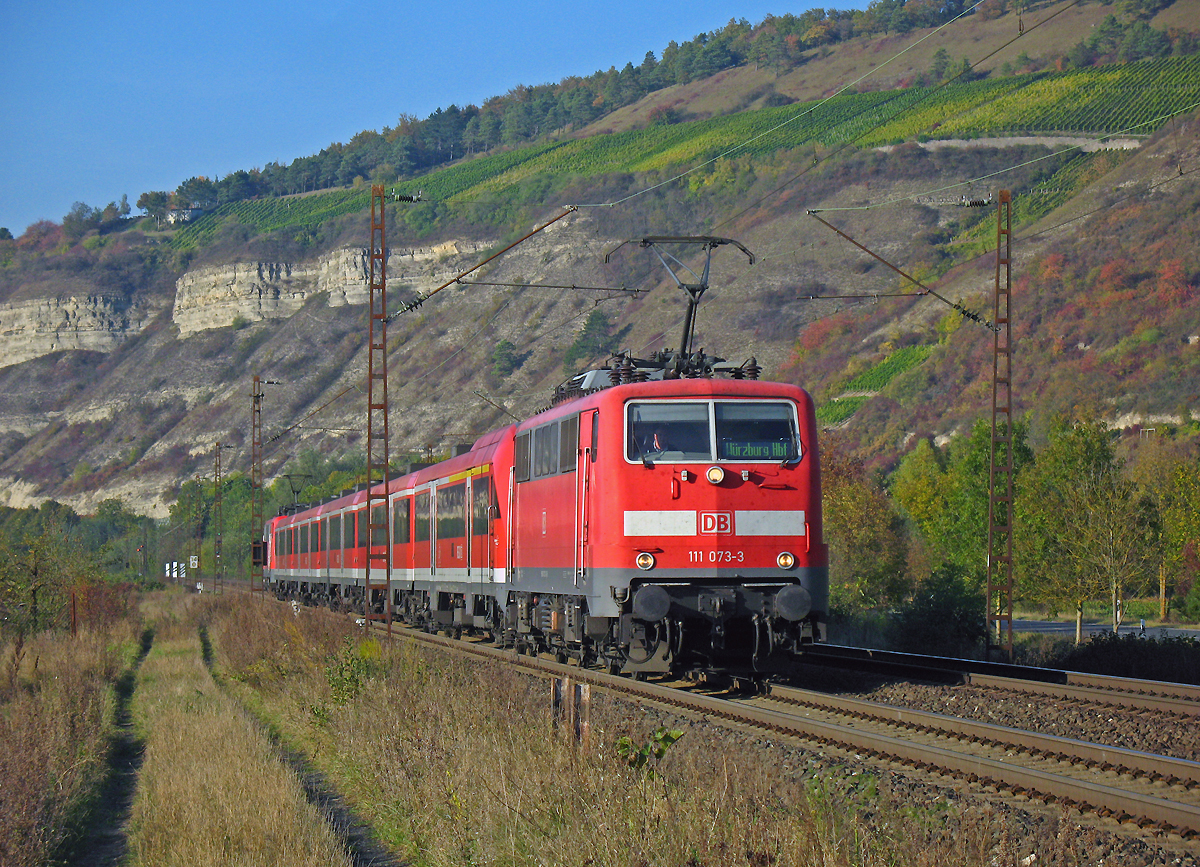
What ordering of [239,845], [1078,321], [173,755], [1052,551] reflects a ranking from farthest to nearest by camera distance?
1. [1078,321]
2. [1052,551]
3. [173,755]
4. [239,845]

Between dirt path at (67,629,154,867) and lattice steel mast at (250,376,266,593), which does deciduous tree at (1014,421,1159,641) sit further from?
lattice steel mast at (250,376,266,593)

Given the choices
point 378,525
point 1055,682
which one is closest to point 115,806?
point 1055,682

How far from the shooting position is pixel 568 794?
25.8 feet

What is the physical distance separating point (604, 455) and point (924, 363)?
99670 mm

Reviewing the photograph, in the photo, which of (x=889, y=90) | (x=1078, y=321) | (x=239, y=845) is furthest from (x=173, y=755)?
(x=889, y=90)

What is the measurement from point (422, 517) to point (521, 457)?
9366 mm

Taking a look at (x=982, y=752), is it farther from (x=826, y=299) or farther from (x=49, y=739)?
(x=826, y=299)

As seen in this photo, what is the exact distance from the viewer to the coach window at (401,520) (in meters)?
28.9

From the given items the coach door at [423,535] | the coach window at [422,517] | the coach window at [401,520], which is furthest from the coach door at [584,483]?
the coach window at [401,520]

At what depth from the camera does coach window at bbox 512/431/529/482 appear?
18.3 meters

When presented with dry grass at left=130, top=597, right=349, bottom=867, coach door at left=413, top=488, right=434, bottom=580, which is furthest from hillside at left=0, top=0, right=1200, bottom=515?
dry grass at left=130, top=597, right=349, bottom=867

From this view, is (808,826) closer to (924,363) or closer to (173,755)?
(173,755)

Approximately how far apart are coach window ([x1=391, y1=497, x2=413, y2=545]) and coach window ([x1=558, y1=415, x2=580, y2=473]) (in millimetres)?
12889

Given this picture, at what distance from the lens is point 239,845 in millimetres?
8609
